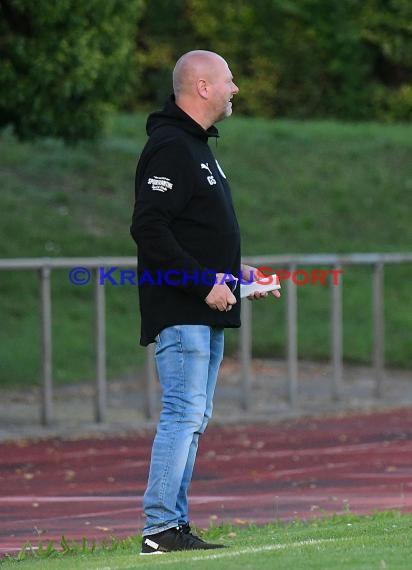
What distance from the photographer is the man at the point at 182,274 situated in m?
7.22

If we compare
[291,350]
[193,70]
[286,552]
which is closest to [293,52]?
[291,350]

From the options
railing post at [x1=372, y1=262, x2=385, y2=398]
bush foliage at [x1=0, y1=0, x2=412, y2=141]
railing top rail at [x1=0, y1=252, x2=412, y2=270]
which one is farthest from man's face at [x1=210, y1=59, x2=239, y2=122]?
bush foliage at [x1=0, y1=0, x2=412, y2=141]

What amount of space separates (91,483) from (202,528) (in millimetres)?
2429

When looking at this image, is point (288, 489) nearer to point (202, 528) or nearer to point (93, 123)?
point (202, 528)

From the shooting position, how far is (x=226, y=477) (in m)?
11.2

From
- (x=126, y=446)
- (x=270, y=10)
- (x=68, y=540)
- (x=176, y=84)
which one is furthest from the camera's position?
(x=270, y=10)

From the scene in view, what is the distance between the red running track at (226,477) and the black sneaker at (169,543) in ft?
3.17

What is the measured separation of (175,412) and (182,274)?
1.89 feet

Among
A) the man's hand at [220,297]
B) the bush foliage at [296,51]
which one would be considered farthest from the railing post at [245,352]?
the bush foliage at [296,51]

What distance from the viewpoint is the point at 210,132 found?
295 inches

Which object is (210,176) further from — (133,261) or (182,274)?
(133,261)

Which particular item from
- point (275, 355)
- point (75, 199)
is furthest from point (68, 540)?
point (75, 199)

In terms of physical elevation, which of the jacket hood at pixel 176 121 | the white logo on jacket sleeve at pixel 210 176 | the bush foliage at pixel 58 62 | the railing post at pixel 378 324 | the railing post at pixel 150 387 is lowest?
the railing post at pixel 150 387

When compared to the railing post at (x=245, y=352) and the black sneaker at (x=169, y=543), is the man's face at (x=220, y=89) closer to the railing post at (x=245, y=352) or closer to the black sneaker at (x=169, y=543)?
the black sneaker at (x=169, y=543)
